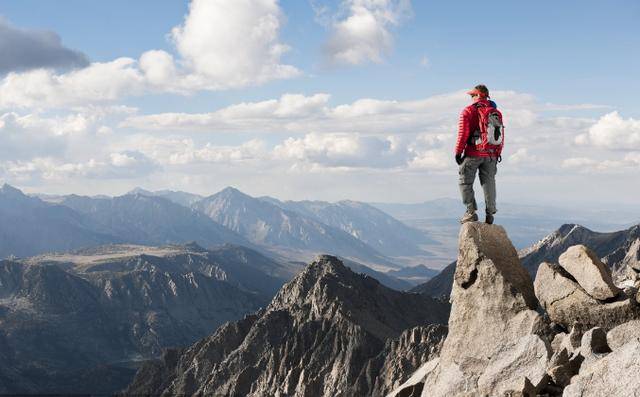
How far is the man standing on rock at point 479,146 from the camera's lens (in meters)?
19.8

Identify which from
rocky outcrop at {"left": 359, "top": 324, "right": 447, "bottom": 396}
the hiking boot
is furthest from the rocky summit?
rocky outcrop at {"left": 359, "top": 324, "right": 447, "bottom": 396}

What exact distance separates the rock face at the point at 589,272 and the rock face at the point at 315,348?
118954 millimetres

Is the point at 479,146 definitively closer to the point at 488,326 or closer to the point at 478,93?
the point at 478,93

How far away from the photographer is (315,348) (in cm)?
16300

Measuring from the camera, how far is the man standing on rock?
1981 centimetres

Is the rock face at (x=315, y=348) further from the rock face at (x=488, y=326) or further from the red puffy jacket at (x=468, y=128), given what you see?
the red puffy jacket at (x=468, y=128)

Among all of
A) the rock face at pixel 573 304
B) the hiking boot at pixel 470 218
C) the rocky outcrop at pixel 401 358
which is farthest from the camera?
the rocky outcrop at pixel 401 358

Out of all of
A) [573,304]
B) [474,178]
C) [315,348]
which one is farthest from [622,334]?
[315,348]

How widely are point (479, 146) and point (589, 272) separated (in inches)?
192

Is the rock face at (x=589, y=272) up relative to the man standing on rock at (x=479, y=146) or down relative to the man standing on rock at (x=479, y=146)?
down

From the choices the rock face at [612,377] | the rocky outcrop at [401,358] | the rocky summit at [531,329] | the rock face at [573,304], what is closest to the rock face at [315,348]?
the rocky outcrop at [401,358]

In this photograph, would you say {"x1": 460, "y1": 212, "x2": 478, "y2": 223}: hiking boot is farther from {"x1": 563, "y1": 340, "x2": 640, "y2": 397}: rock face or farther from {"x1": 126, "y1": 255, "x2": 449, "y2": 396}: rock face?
{"x1": 126, "y1": 255, "x2": 449, "y2": 396}: rock face

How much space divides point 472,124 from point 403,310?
174 meters

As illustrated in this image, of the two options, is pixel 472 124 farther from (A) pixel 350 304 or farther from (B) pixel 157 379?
(B) pixel 157 379
